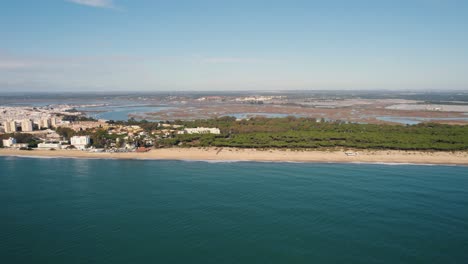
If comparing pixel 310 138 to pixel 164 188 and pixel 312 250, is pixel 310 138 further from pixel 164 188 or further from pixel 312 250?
pixel 312 250

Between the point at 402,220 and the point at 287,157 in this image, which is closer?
the point at 402,220

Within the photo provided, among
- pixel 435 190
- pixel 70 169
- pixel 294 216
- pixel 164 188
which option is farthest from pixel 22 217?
pixel 435 190

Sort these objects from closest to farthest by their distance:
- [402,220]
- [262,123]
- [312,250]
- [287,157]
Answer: [312,250] → [402,220] → [287,157] → [262,123]

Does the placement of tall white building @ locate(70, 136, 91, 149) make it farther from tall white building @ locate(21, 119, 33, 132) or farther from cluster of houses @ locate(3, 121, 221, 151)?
tall white building @ locate(21, 119, 33, 132)

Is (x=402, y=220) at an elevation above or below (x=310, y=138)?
below

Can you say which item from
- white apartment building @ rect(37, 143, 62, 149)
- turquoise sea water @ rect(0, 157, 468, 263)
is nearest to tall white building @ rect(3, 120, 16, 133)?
white apartment building @ rect(37, 143, 62, 149)

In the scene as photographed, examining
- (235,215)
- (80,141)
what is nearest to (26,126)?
(80,141)
